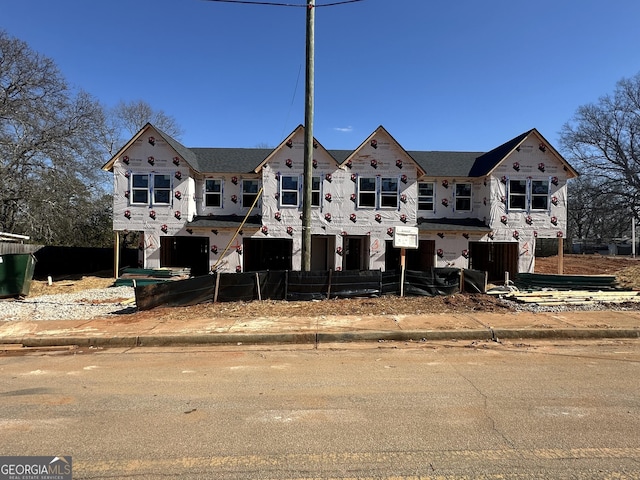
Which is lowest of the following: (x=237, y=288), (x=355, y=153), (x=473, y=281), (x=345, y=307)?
(x=345, y=307)

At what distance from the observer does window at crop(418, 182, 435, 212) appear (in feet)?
67.7

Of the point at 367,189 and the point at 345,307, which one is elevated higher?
the point at 367,189

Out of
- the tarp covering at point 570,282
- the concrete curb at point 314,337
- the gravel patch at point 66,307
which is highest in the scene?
the tarp covering at point 570,282

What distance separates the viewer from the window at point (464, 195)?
20641 mm

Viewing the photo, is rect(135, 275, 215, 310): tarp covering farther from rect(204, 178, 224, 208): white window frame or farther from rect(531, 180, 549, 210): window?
rect(531, 180, 549, 210): window

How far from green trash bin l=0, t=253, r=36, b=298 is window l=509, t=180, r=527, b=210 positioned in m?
20.6

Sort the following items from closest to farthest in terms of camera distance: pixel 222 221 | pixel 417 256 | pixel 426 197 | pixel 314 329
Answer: pixel 314 329, pixel 222 221, pixel 426 197, pixel 417 256

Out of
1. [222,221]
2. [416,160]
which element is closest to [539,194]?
[416,160]

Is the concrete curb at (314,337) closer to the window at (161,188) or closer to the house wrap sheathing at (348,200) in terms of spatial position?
the house wrap sheathing at (348,200)

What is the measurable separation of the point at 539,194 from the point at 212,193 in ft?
53.4

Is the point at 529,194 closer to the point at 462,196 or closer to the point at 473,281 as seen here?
the point at 462,196

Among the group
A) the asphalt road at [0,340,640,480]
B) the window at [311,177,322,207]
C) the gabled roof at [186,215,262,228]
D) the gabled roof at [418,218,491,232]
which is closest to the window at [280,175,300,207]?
the window at [311,177,322,207]

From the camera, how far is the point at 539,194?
19.4 m

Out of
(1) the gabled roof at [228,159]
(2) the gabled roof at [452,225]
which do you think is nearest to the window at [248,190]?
(1) the gabled roof at [228,159]
